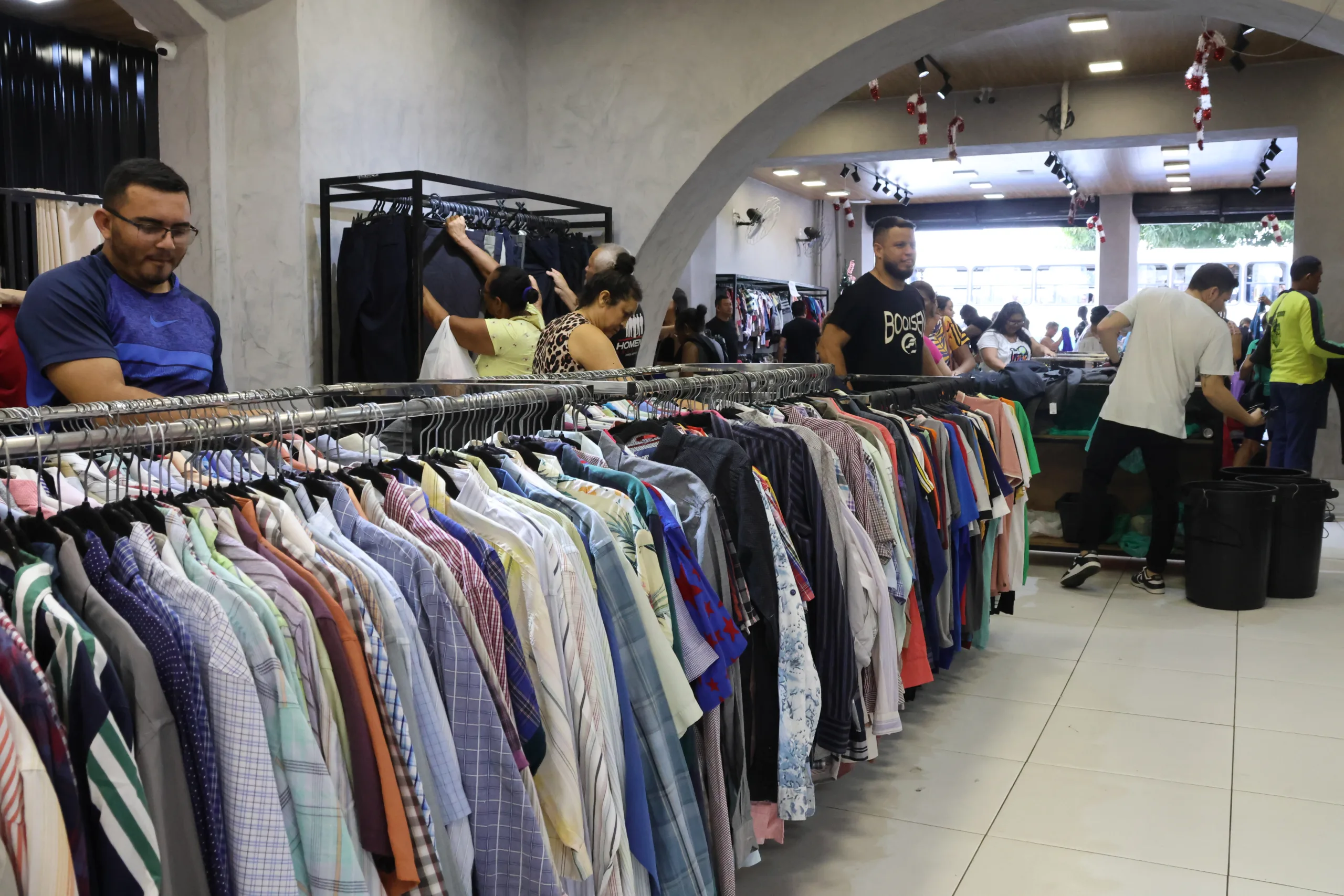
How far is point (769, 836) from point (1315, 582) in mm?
4055

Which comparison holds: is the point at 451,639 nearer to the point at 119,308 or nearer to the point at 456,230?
the point at 119,308

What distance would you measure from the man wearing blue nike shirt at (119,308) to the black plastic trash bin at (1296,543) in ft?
15.6

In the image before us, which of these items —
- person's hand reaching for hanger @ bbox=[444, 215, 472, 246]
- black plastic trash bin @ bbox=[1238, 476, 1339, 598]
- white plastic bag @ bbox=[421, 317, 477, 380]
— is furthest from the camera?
black plastic trash bin @ bbox=[1238, 476, 1339, 598]

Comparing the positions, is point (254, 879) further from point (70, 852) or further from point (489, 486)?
point (489, 486)

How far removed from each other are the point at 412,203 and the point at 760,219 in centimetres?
1003

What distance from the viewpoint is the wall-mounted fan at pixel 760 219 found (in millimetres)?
14195

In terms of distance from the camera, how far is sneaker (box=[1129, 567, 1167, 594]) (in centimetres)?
521

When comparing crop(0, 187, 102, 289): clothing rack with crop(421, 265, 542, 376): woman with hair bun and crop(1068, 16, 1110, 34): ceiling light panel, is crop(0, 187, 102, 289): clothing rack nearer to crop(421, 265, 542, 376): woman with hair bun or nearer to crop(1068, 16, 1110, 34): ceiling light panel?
crop(421, 265, 542, 376): woman with hair bun

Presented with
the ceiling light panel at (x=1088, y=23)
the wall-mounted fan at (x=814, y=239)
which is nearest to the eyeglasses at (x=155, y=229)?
the ceiling light panel at (x=1088, y=23)

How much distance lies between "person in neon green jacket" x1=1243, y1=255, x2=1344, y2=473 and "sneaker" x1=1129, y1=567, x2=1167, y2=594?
79.5 inches

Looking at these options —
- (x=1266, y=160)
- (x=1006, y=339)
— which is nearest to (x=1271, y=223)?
(x=1266, y=160)

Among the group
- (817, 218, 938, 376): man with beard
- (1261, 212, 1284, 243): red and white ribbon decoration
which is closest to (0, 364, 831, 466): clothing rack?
(817, 218, 938, 376): man with beard

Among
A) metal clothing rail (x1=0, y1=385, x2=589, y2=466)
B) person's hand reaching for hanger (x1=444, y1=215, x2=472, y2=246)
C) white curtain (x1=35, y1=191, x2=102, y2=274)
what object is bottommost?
metal clothing rail (x1=0, y1=385, x2=589, y2=466)

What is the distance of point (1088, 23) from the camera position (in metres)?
7.12
